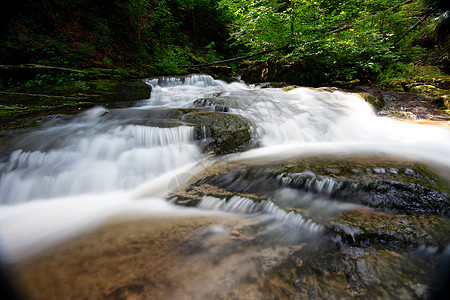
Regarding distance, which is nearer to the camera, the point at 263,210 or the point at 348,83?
the point at 263,210

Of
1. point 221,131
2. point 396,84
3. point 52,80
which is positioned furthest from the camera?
point 396,84

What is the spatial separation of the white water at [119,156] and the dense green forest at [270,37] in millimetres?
4009

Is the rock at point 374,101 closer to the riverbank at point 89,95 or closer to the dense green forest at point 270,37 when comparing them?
the riverbank at point 89,95

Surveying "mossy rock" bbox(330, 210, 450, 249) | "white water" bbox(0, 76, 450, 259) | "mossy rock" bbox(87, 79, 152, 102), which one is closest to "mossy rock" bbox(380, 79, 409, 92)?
"white water" bbox(0, 76, 450, 259)

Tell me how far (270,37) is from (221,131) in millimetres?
7476

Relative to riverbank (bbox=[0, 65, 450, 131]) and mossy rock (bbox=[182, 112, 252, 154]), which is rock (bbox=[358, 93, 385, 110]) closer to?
riverbank (bbox=[0, 65, 450, 131])

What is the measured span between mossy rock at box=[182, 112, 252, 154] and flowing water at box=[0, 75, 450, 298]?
0.19 metres

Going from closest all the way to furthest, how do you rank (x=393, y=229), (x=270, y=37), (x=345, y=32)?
(x=393, y=229)
(x=345, y=32)
(x=270, y=37)

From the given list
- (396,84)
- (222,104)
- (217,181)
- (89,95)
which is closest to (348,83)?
(396,84)

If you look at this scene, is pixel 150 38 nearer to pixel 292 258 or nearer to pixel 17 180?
pixel 17 180

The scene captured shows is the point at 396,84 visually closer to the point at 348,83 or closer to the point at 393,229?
the point at 348,83

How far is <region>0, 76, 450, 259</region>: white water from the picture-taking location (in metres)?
2.13

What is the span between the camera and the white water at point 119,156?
213cm

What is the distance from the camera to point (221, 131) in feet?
11.9
